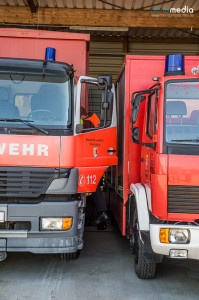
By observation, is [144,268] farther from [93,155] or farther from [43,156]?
[43,156]

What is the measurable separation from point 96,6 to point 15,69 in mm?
6651

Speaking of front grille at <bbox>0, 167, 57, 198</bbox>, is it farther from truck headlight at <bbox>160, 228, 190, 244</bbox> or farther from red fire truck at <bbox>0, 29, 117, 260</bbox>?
truck headlight at <bbox>160, 228, 190, 244</bbox>

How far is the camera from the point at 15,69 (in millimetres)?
4762

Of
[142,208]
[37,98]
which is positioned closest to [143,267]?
[142,208]

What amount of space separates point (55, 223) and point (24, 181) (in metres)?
0.61

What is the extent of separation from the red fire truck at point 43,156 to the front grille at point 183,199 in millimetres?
1160

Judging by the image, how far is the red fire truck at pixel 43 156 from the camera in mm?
4352

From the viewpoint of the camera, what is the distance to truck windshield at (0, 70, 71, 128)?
455 cm

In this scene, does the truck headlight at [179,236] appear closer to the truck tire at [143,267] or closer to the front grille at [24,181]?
the truck tire at [143,267]

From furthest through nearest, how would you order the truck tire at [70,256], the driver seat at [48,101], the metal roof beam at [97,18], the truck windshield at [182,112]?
the metal roof beam at [97,18]
the truck tire at [70,256]
the driver seat at [48,101]
the truck windshield at [182,112]

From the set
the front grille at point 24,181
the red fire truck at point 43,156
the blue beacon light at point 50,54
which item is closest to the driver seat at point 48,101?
the red fire truck at point 43,156

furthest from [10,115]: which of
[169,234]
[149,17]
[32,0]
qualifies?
[149,17]

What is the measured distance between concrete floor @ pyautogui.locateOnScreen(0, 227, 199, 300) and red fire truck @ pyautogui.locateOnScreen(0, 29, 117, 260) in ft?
1.47

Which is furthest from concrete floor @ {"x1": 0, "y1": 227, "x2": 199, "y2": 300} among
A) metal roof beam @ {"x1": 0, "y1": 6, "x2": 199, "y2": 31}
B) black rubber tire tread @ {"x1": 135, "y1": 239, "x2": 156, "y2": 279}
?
metal roof beam @ {"x1": 0, "y1": 6, "x2": 199, "y2": 31}
